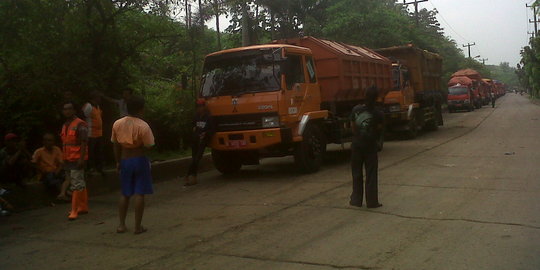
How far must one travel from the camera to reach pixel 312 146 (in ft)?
35.7

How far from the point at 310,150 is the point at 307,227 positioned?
A: 4626 mm

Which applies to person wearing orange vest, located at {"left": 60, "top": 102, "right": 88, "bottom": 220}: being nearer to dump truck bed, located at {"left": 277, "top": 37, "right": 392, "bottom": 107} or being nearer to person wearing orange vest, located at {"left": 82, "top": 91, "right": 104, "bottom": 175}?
person wearing orange vest, located at {"left": 82, "top": 91, "right": 104, "bottom": 175}

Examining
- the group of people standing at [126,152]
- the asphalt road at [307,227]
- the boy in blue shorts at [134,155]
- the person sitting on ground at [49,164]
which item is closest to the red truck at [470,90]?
the asphalt road at [307,227]

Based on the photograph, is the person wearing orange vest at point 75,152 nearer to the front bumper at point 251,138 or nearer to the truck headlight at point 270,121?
the front bumper at point 251,138

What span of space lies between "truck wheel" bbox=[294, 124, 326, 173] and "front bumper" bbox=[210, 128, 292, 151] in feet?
2.21

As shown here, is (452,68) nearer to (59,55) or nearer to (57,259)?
(59,55)

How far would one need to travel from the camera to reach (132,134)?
20.6ft

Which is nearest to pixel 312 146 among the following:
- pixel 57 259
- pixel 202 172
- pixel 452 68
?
pixel 202 172

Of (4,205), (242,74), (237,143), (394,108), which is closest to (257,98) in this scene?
(242,74)

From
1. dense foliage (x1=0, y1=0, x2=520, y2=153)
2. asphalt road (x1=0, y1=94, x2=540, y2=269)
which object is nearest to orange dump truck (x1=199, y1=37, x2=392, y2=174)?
asphalt road (x1=0, y1=94, x2=540, y2=269)

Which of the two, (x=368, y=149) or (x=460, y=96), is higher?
(x=460, y=96)

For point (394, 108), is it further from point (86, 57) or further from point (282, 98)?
point (86, 57)

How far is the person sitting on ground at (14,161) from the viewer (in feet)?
27.9

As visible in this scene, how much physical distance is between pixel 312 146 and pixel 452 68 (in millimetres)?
43762
